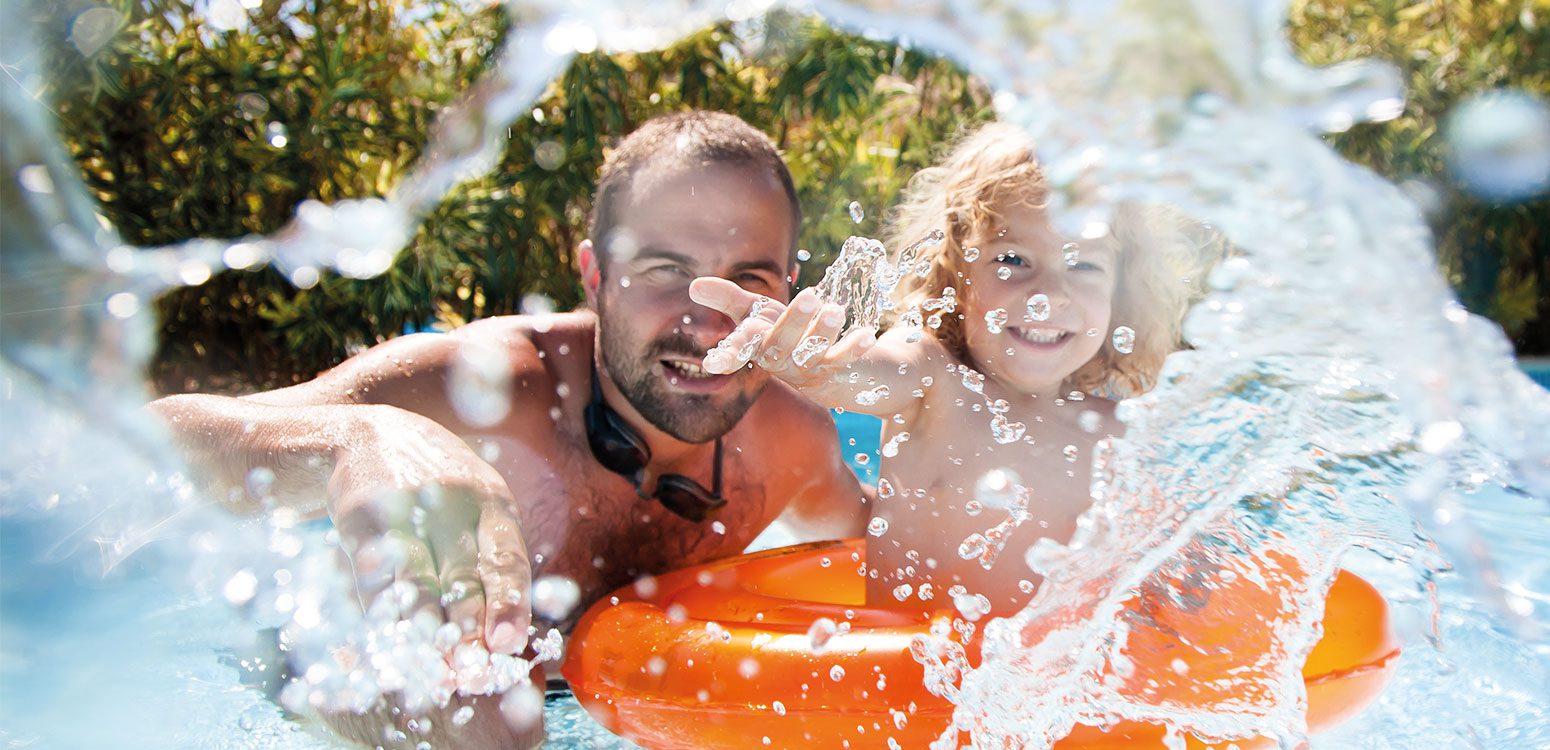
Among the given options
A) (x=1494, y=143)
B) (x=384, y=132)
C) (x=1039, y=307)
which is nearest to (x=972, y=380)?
(x=1039, y=307)

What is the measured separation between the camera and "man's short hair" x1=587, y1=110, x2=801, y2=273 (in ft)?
7.45

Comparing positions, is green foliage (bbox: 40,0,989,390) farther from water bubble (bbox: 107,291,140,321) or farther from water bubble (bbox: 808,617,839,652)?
water bubble (bbox: 808,617,839,652)

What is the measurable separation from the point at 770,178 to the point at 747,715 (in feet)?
3.52

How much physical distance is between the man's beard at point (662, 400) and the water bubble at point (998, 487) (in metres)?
0.51

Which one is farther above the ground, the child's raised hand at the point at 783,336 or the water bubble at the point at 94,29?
the child's raised hand at the point at 783,336

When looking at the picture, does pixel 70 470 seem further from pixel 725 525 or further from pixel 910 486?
pixel 910 486

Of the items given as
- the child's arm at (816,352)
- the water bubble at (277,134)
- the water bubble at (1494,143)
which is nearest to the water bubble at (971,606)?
the child's arm at (816,352)

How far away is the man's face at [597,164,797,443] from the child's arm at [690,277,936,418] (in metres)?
0.35

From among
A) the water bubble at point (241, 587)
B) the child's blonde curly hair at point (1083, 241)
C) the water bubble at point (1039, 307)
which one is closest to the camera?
the water bubble at point (1039, 307)

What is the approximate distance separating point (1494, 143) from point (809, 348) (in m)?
6.82

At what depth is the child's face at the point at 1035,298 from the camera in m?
2.02

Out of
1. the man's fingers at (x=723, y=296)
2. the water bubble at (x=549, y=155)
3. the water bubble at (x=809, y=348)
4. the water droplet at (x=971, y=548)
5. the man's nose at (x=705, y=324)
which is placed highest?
the water bubble at (x=809, y=348)

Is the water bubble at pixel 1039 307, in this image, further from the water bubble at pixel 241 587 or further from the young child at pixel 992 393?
the water bubble at pixel 241 587

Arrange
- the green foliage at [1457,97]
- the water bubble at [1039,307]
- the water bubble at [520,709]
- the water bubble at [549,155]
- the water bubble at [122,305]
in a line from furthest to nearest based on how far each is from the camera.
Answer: the green foliage at [1457,97]
the water bubble at [549,155]
the water bubble at [122,305]
the water bubble at [1039,307]
the water bubble at [520,709]
